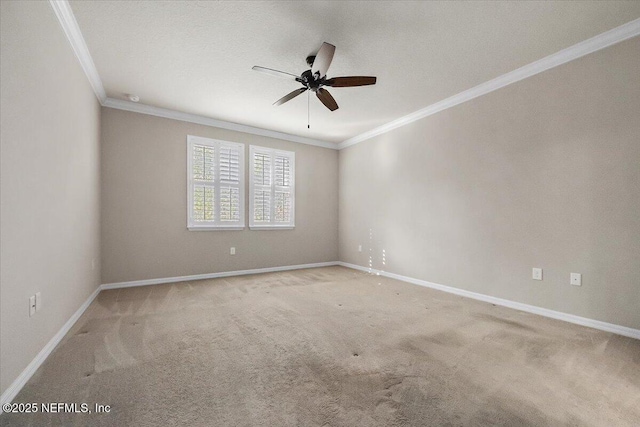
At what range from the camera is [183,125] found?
4473 mm

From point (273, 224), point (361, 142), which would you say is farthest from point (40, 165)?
point (361, 142)

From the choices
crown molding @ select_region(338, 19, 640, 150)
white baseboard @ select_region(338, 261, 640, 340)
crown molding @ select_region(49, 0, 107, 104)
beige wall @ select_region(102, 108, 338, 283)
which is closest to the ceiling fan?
crown molding @ select_region(49, 0, 107, 104)

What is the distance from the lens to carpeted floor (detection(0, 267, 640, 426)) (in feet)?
4.60

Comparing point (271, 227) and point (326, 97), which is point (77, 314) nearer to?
point (271, 227)

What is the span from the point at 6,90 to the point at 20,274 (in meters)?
1.05

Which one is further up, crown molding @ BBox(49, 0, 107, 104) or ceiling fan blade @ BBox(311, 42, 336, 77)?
crown molding @ BBox(49, 0, 107, 104)

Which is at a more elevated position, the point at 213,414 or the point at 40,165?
the point at 40,165

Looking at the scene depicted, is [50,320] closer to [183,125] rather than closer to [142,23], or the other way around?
[142,23]

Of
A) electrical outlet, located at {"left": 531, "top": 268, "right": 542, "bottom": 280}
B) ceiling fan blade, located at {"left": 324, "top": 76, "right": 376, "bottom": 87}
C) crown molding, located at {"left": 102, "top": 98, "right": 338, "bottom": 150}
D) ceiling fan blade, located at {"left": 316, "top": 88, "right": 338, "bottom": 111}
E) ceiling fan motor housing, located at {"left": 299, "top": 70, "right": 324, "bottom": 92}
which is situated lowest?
electrical outlet, located at {"left": 531, "top": 268, "right": 542, "bottom": 280}

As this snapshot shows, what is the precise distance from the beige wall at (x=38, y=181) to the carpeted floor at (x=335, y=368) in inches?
12.3

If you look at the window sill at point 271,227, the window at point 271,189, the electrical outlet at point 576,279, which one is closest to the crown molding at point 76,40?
the window at point 271,189

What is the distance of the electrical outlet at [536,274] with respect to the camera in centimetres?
293

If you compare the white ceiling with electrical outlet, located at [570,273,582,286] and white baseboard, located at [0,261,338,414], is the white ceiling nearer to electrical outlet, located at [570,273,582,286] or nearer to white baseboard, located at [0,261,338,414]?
electrical outlet, located at [570,273,582,286]

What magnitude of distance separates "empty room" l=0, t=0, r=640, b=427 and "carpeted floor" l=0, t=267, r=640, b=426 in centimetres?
2
